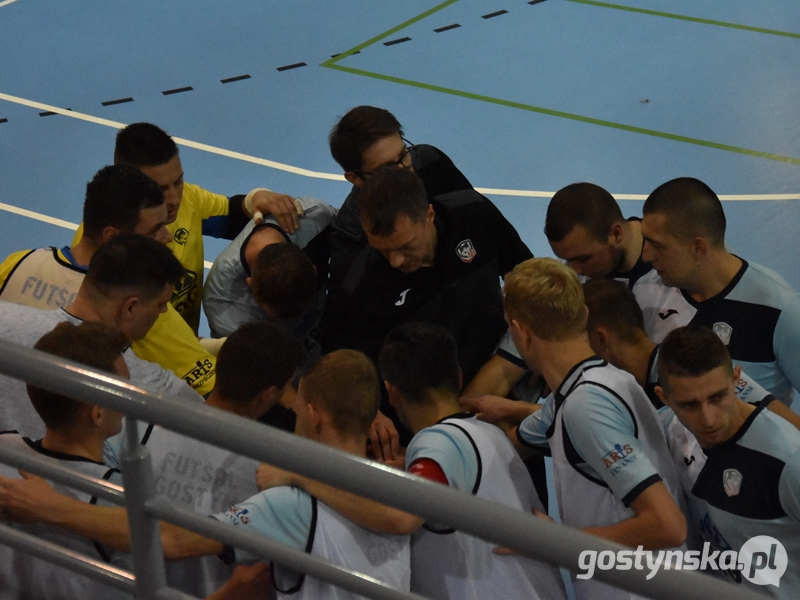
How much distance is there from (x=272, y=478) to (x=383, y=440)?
107cm

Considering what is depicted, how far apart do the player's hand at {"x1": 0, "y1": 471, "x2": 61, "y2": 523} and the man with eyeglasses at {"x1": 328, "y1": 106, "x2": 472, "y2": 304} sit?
2079 millimetres

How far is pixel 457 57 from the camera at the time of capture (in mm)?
10352

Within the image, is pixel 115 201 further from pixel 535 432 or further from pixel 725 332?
pixel 725 332

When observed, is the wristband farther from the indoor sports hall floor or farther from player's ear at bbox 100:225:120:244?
the indoor sports hall floor

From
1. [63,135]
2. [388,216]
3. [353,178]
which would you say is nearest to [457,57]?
[63,135]

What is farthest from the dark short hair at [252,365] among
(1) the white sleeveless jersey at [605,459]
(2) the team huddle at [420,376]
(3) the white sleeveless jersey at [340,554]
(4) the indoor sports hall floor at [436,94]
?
(4) the indoor sports hall floor at [436,94]

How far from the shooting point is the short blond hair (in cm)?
326

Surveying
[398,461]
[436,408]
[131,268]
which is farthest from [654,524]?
[131,268]

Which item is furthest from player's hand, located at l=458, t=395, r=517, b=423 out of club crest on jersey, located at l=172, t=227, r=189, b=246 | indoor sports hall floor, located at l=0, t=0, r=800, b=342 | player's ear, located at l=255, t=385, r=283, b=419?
indoor sports hall floor, located at l=0, t=0, r=800, b=342

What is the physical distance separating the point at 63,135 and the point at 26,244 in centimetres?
212

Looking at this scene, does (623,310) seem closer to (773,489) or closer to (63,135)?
(773,489)

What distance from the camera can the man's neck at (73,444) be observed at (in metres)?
2.79

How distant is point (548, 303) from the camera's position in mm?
3250

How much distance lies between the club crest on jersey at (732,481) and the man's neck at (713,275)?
0.96 meters
